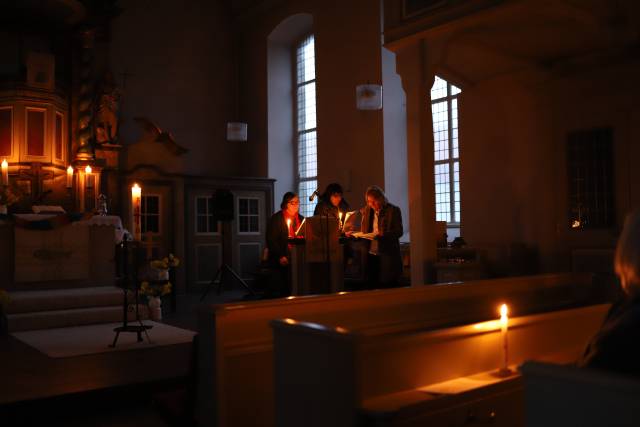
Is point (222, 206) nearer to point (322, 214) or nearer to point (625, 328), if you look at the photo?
point (322, 214)

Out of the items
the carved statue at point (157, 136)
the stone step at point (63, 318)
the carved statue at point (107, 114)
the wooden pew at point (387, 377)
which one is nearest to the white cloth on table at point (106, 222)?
the stone step at point (63, 318)

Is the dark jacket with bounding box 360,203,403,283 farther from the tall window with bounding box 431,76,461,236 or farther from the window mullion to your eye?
the window mullion

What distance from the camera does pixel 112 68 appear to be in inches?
452

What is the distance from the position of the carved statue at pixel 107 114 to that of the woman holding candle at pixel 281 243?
16.0 ft

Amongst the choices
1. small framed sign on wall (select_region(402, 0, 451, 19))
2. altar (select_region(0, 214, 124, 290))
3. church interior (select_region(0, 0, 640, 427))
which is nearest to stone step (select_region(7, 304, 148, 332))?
church interior (select_region(0, 0, 640, 427))

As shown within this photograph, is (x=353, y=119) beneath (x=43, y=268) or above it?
above

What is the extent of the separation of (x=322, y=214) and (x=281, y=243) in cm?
57

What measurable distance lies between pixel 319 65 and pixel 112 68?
156 inches

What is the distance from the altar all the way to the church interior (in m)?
0.03

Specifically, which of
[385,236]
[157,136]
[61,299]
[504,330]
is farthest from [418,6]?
[157,136]

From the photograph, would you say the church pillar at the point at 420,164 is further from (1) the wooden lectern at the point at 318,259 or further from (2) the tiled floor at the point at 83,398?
(2) the tiled floor at the point at 83,398

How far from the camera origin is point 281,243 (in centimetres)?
683

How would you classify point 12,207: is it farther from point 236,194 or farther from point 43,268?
point 236,194

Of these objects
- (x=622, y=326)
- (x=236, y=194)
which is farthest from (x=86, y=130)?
(x=622, y=326)
